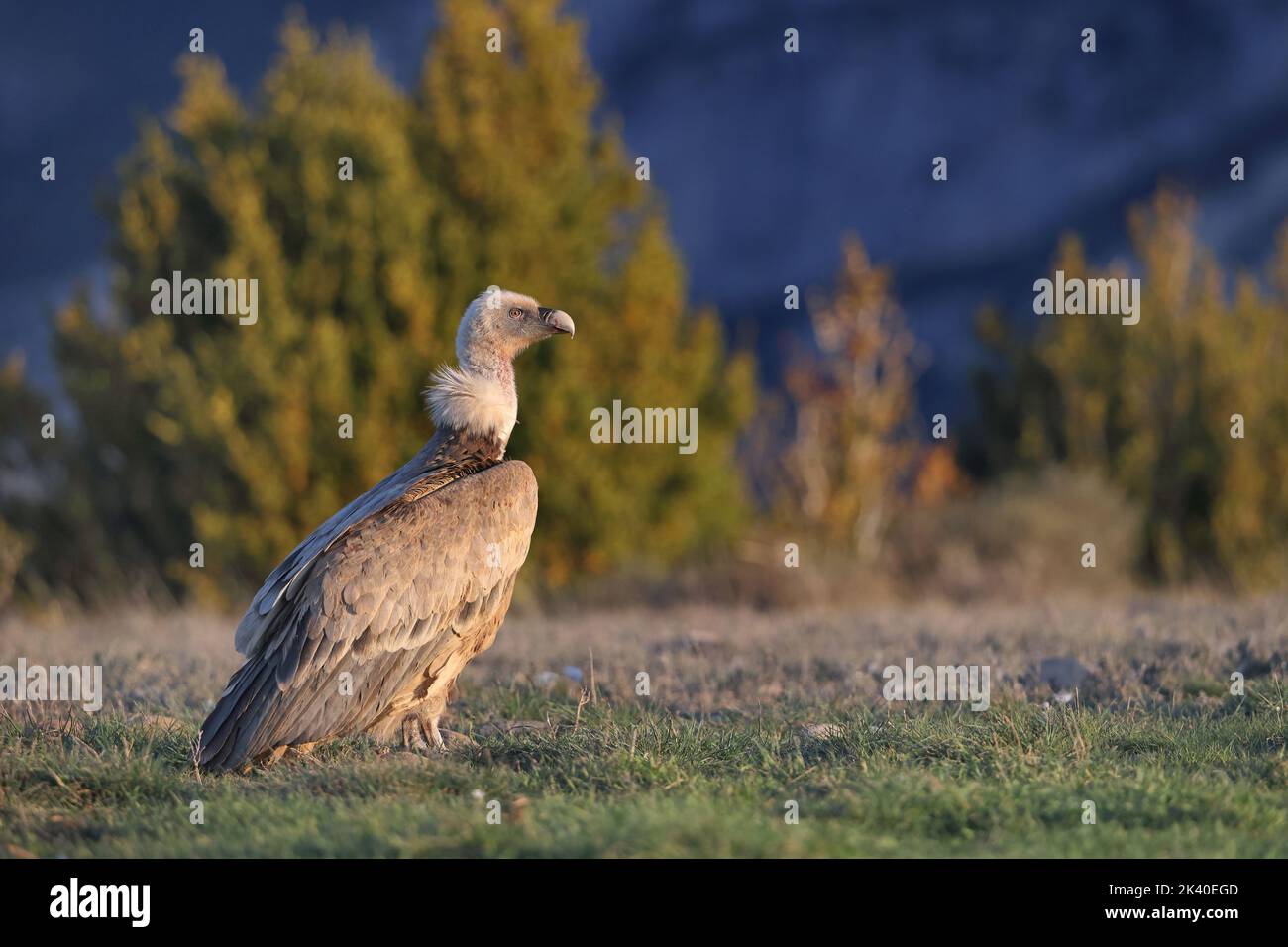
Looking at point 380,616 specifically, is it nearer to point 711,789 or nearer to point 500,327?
point 711,789

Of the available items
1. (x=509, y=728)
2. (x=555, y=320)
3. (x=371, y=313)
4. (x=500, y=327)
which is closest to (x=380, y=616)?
(x=509, y=728)

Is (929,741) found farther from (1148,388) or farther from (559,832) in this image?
(1148,388)

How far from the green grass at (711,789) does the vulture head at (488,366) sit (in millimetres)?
2110

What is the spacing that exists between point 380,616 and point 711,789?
2.28 m

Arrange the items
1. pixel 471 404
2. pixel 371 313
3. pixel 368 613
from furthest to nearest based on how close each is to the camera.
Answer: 1. pixel 371 313
2. pixel 471 404
3. pixel 368 613

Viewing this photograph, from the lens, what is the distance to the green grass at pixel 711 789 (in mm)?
5695

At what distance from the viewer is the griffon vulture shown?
24.1 feet

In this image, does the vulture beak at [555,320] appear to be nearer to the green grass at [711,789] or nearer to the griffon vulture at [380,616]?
the griffon vulture at [380,616]

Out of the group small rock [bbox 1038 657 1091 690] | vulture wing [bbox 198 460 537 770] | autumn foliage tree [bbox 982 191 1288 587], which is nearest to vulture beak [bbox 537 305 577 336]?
vulture wing [bbox 198 460 537 770]

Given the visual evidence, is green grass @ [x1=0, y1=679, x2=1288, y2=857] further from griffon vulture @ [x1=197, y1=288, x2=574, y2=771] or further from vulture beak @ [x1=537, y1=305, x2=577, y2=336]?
vulture beak @ [x1=537, y1=305, x2=577, y2=336]

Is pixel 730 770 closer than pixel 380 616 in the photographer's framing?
Yes

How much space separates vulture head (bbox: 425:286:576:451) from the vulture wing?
2.37ft

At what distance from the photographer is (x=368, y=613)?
7.54 m

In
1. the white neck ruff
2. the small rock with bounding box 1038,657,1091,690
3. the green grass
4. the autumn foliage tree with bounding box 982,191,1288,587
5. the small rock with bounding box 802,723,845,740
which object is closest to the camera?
the green grass
